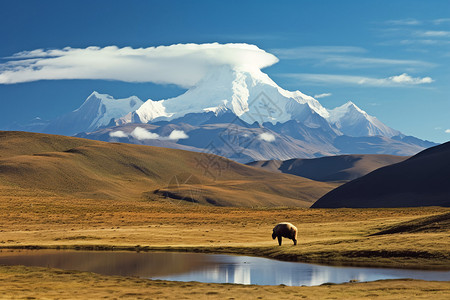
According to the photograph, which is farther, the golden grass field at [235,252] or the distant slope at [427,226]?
the distant slope at [427,226]

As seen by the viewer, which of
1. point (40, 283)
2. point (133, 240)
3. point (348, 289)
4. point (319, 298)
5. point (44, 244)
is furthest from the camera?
point (133, 240)

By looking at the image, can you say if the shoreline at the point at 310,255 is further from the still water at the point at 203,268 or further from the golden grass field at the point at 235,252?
the still water at the point at 203,268

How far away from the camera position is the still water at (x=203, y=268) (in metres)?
35.1

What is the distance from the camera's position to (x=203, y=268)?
134 ft

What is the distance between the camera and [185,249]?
173 feet

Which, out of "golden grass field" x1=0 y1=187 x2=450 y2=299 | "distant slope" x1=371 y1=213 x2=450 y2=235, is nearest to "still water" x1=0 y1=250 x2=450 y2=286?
"golden grass field" x1=0 y1=187 x2=450 y2=299

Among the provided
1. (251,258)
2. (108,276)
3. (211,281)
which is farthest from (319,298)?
(251,258)

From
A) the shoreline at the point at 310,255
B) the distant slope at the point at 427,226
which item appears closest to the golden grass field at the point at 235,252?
the shoreline at the point at 310,255

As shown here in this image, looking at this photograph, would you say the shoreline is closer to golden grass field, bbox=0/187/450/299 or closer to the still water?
golden grass field, bbox=0/187/450/299

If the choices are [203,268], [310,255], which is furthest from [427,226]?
[203,268]

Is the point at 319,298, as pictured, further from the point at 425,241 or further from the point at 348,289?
the point at 425,241

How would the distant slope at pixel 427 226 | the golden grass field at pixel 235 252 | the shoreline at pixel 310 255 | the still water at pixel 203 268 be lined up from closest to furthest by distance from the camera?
the golden grass field at pixel 235 252
the still water at pixel 203 268
the shoreline at pixel 310 255
the distant slope at pixel 427 226

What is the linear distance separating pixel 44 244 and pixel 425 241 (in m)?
36.7

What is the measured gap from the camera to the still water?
35.1 m
